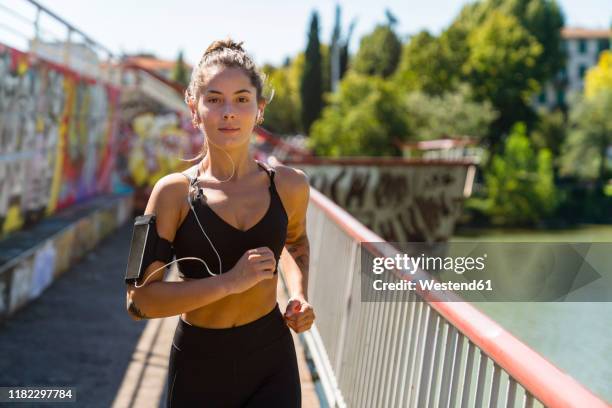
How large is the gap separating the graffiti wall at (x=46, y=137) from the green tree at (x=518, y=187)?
47.9 meters

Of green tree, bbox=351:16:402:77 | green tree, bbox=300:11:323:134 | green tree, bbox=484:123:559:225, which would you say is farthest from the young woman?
green tree, bbox=351:16:402:77

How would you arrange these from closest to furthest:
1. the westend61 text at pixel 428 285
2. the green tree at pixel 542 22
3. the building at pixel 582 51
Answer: the westend61 text at pixel 428 285 < the green tree at pixel 542 22 < the building at pixel 582 51

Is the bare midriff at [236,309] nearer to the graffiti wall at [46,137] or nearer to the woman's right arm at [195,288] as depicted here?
the woman's right arm at [195,288]

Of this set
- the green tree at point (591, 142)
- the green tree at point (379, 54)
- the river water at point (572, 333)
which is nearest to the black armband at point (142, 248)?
the river water at point (572, 333)

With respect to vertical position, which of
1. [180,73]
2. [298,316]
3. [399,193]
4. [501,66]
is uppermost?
[180,73]

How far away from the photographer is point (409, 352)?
125 inches

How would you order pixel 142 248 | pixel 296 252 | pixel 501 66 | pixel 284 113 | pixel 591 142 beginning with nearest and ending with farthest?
pixel 142 248
pixel 296 252
pixel 501 66
pixel 591 142
pixel 284 113

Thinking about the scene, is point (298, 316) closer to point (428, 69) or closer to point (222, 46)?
point (222, 46)

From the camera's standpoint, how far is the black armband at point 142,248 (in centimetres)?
231

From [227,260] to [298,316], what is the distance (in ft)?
1.03

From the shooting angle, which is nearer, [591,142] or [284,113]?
[591,142]

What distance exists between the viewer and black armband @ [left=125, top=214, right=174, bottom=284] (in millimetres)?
2309

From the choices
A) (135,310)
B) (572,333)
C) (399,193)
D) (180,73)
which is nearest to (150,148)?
(572,333)

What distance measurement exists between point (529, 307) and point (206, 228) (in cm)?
1730
